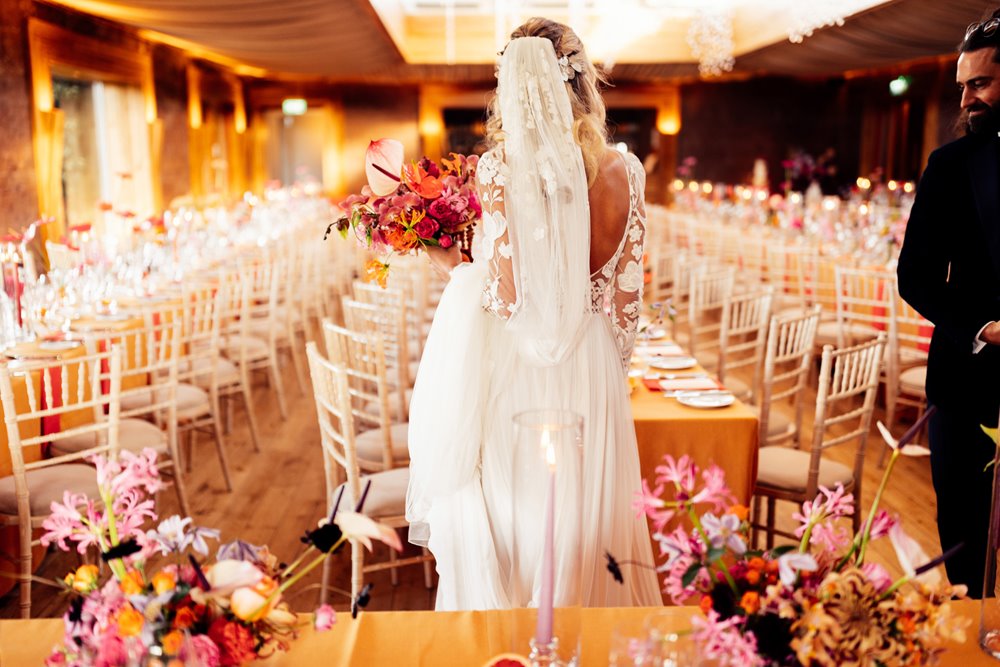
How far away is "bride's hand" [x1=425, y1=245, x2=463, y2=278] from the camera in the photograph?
2775mm

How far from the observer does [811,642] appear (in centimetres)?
103

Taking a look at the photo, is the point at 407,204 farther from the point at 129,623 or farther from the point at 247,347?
the point at 247,347

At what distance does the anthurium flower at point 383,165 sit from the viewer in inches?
104

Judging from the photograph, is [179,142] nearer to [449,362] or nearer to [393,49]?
[393,49]

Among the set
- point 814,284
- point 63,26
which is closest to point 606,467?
point 814,284

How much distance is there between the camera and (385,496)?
307 cm

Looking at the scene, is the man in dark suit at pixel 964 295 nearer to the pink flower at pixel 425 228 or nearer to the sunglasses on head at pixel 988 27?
the sunglasses on head at pixel 988 27

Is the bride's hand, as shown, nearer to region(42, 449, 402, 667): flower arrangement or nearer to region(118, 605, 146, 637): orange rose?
region(42, 449, 402, 667): flower arrangement

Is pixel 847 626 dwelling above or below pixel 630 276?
below

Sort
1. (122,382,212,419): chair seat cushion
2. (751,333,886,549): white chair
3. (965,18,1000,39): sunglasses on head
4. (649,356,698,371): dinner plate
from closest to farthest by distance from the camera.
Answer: (965,18,1000,39): sunglasses on head → (751,333,886,549): white chair → (649,356,698,371): dinner plate → (122,382,212,419): chair seat cushion

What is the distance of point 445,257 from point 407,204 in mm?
223

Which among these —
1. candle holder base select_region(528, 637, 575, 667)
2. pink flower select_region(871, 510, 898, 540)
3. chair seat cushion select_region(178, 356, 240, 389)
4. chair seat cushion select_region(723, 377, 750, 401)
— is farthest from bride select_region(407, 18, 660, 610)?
chair seat cushion select_region(178, 356, 240, 389)

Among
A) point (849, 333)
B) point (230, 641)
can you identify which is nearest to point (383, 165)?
point (230, 641)

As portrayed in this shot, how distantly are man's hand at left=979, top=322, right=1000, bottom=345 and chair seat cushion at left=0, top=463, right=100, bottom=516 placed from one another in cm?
268
